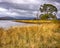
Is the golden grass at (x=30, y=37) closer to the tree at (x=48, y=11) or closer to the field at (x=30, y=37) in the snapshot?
the field at (x=30, y=37)

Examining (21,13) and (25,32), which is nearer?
(25,32)

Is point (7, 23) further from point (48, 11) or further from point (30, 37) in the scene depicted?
point (48, 11)

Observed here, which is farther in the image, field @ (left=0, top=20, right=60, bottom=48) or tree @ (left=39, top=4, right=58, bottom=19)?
tree @ (left=39, top=4, right=58, bottom=19)

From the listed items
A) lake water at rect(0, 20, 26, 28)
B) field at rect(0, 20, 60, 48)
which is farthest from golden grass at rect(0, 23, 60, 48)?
lake water at rect(0, 20, 26, 28)

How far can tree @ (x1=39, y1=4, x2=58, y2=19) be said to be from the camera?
9.23ft

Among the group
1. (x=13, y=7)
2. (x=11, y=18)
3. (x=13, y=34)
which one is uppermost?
(x=13, y=7)

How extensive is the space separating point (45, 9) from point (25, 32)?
2.43ft

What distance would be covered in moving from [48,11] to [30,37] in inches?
31.4

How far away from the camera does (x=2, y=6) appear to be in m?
2.79

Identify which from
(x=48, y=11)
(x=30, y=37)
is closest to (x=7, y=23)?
(x=30, y=37)

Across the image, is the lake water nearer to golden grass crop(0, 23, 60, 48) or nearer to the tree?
golden grass crop(0, 23, 60, 48)

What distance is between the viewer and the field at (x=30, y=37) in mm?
2072

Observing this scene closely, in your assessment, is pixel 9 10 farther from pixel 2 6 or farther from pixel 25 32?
pixel 25 32

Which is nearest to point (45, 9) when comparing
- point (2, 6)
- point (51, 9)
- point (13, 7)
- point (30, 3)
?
point (51, 9)
